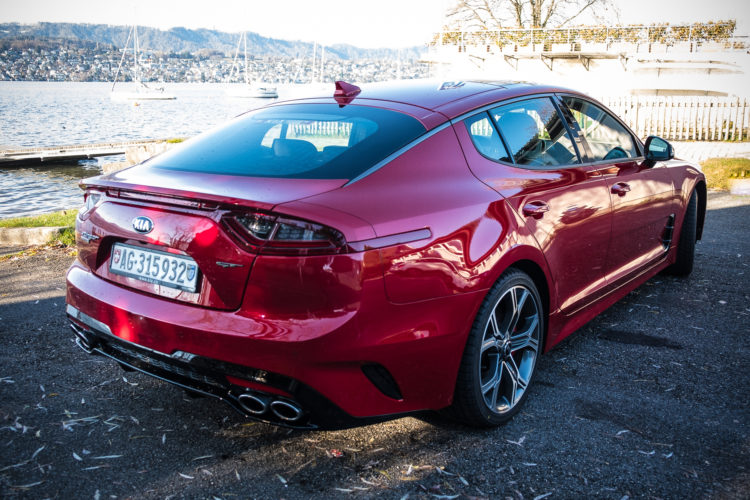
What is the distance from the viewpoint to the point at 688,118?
70.6 feet

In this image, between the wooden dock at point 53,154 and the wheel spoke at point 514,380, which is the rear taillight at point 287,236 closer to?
the wheel spoke at point 514,380

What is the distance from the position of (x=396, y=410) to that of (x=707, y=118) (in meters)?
22.6

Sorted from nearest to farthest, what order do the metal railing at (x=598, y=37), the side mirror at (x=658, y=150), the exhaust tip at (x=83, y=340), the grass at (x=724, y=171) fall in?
the exhaust tip at (x=83, y=340) → the side mirror at (x=658, y=150) → the grass at (x=724, y=171) → the metal railing at (x=598, y=37)

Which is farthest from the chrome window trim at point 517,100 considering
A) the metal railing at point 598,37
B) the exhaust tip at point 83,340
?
the metal railing at point 598,37

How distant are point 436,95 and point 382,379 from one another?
5.05 ft

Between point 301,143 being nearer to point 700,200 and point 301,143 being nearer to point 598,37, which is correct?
point 700,200

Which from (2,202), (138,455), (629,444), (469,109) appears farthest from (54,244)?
(2,202)

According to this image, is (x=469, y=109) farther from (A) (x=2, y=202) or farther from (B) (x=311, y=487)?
(A) (x=2, y=202)

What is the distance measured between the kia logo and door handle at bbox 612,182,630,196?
272cm

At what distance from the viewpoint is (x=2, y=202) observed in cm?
2102

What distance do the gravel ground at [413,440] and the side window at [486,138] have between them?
1321mm

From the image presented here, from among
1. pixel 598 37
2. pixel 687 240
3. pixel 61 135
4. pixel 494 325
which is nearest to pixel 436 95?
pixel 494 325

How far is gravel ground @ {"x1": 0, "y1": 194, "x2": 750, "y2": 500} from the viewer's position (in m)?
2.50

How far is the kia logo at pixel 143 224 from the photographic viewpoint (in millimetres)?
2484
